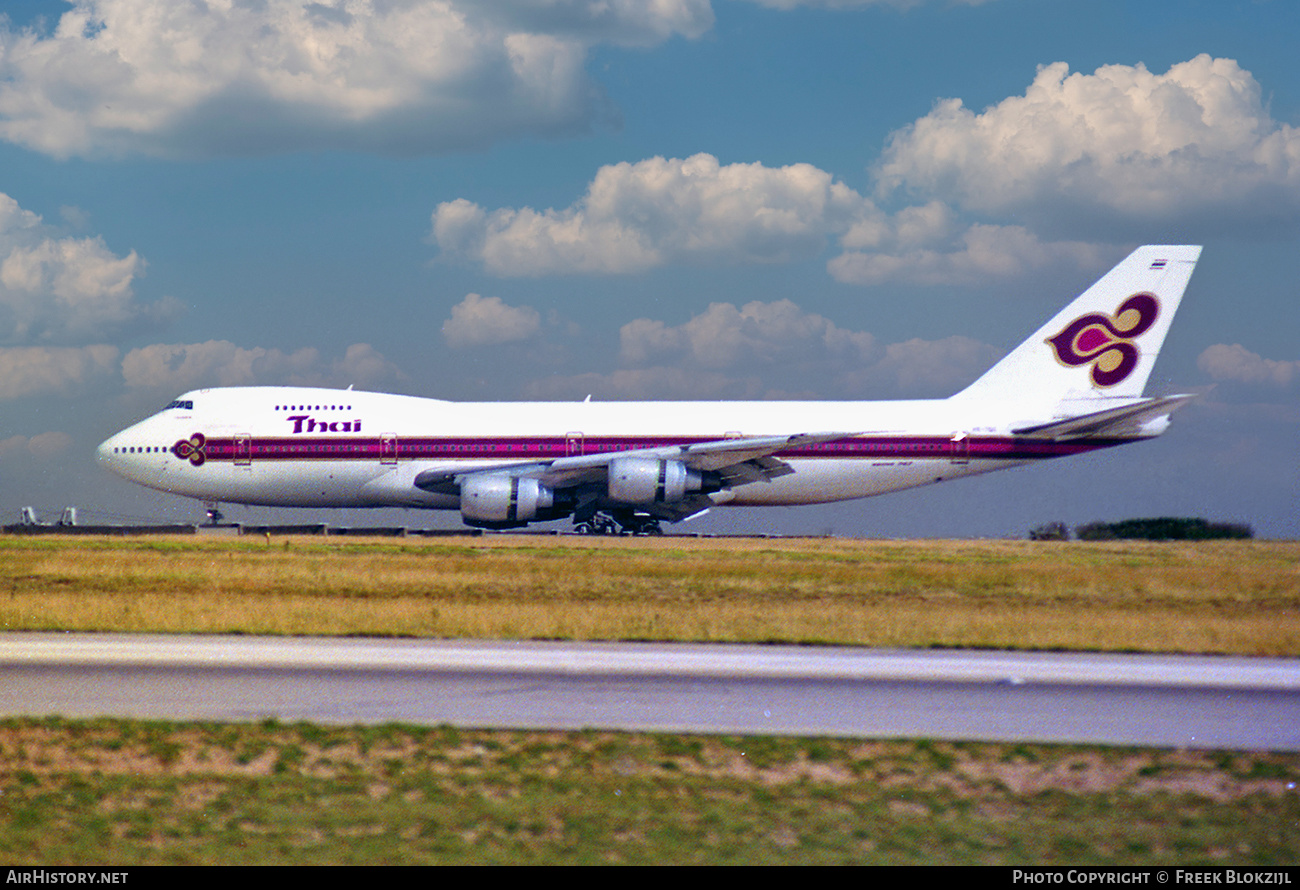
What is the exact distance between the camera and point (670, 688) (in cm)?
1182

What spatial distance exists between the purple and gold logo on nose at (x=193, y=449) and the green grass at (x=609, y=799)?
3290cm

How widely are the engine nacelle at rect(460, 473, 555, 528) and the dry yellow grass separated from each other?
2.16m

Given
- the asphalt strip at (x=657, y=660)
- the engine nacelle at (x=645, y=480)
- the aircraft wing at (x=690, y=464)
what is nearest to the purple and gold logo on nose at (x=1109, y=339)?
the aircraft wing at (x=690, y=464)

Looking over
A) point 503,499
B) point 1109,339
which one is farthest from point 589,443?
point 1109,339

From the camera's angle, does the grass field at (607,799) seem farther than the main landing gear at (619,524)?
No

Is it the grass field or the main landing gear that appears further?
the main landing gear

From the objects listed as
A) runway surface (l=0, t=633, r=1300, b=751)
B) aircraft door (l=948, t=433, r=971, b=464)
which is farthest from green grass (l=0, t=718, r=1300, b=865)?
aircraft door (l=948, t=433, r=971, b=464)

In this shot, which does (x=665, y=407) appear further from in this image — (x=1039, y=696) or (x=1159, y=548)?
(x=1039, y=696)

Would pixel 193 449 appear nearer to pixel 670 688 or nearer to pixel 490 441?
pixel 490 441

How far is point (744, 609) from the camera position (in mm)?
19312

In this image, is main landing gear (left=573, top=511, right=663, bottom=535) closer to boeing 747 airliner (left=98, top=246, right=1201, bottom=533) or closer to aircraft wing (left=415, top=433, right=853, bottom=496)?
boeing 747 airliner (left=98, top=246, right=1201, bottom=533)

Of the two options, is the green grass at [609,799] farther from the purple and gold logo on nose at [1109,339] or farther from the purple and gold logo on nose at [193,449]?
the purple and gold logo on nose at [1109,339]

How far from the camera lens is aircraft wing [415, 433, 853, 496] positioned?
122 feet

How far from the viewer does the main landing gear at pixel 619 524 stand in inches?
1570
